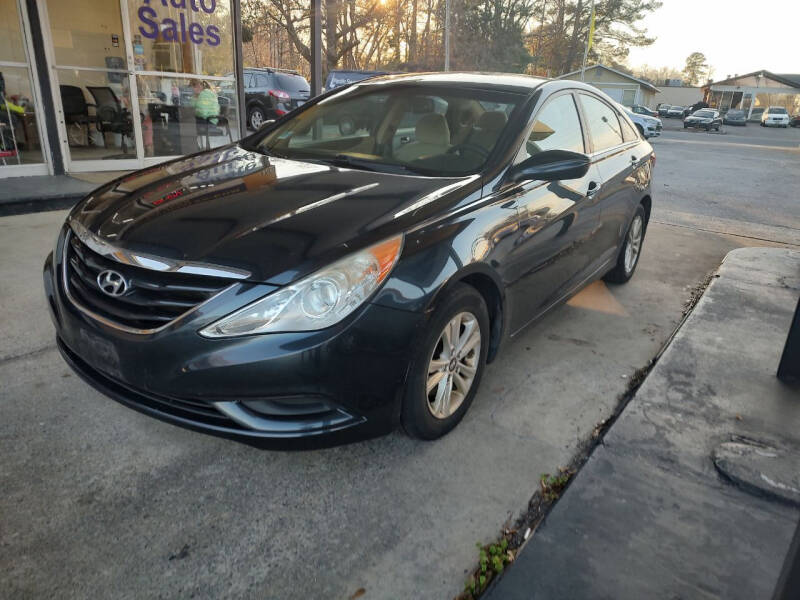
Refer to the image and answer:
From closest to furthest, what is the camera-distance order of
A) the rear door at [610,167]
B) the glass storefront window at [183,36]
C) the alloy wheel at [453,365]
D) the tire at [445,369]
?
1. the tire at [445,369]
2. the alloy wheel at [453,365]
3. the rear door at [610,167]
4. the glass storefront window at [183,36]

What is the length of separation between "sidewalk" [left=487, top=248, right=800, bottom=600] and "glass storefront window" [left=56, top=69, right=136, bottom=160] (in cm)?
765

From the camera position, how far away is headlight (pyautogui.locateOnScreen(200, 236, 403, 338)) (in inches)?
78.6

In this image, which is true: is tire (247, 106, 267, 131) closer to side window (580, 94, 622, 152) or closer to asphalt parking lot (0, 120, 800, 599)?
side window (580, 94, 622, 152)

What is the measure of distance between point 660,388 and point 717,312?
1.48 metres

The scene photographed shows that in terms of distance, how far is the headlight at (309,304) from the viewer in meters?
2.00

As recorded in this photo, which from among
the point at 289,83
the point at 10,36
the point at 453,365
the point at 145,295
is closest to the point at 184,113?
the point at 10,36

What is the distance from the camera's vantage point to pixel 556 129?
11.1 ft

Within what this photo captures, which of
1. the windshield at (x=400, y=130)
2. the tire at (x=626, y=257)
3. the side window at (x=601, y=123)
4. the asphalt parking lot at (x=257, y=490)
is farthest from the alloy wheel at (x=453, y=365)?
the tire at (x=626, y=257)

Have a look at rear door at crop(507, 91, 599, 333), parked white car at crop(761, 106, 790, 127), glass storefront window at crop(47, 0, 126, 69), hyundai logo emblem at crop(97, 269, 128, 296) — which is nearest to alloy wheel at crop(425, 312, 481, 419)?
rear door at crop(507, 91, 599, 333)

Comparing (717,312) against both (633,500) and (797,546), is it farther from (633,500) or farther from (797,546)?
(797,546)

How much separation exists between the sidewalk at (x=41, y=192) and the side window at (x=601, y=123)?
17.1 feet

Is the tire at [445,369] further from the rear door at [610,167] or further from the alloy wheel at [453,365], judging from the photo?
the rear door at [610,167]

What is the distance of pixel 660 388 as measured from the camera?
3158 millimetres

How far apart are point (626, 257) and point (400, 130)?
232 centimetres
